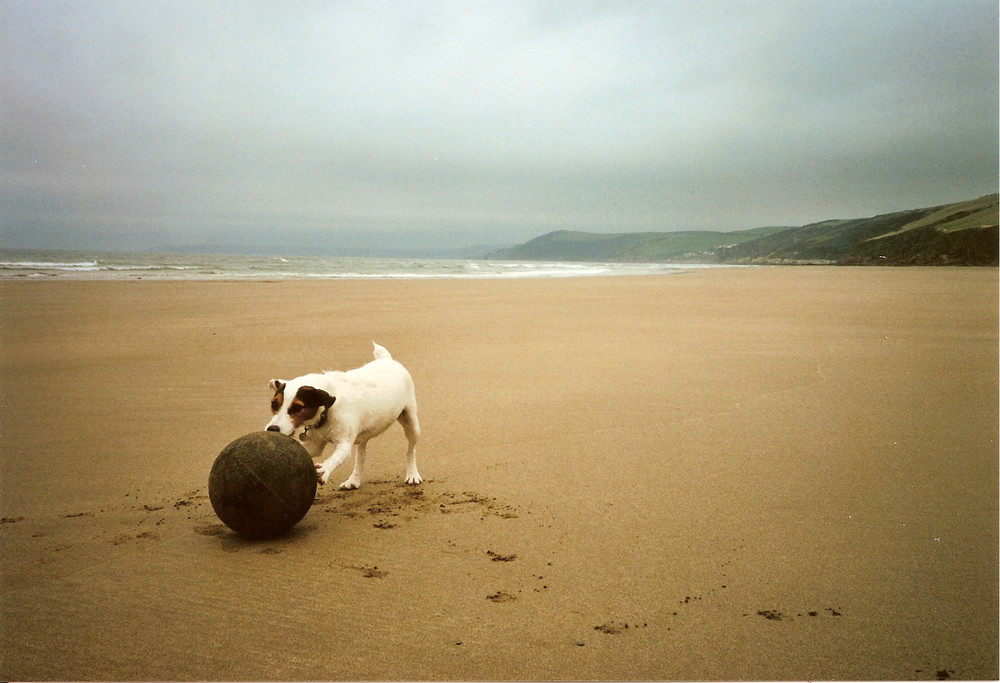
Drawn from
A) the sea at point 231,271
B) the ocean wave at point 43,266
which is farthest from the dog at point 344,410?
the ocean wave at point 43,266

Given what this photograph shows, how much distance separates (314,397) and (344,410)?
0.36 metres

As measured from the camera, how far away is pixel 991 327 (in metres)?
15.6

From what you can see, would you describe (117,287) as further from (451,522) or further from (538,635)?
(538,635)

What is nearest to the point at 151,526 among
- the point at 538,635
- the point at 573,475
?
the point at 538,635

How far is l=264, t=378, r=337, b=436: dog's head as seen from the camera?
500 cm

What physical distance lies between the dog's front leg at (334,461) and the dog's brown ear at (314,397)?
15.7 inches

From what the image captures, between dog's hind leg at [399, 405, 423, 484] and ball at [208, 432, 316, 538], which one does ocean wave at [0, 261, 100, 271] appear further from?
ball at [208, 432, 316, 538]

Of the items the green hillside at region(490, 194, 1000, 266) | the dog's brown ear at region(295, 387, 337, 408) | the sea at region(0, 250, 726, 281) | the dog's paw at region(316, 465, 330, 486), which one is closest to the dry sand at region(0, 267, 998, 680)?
the dog's paw at region(316, 465, 330, 486)

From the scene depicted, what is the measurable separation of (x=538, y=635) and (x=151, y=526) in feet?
11.1

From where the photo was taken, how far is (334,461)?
5043mm

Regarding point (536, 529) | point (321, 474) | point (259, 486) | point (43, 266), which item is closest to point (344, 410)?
point (321, 474)

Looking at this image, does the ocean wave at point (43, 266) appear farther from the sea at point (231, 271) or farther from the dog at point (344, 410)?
the dog at point (344, 410)

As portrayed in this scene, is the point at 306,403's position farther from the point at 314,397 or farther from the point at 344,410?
the point at 344,410

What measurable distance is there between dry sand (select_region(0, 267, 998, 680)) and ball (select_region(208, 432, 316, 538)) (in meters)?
0.20
